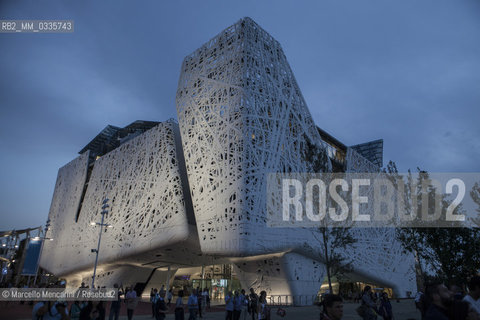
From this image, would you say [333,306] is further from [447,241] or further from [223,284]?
[223,284]

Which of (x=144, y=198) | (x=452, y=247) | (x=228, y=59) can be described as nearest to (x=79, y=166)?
(x=144, y=198)

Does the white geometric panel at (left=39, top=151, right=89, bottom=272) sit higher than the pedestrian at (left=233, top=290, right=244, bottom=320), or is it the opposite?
the white geometric panel at (left=39, top=151, right=89, bottom=272)

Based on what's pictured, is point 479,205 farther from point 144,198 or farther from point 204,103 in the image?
point 144,198

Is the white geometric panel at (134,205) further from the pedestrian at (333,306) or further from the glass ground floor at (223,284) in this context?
the pedestrian at (333,306)

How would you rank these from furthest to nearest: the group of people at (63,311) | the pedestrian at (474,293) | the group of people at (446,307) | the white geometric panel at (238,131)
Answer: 1. the white geometric panel at (238,131)
2. the group of people at (63,311)
3. the pedestrian at (474,293)
4. the group of people at (446,307)

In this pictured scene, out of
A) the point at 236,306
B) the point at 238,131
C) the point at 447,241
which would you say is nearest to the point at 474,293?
the point at 236,306

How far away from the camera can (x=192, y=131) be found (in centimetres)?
2630

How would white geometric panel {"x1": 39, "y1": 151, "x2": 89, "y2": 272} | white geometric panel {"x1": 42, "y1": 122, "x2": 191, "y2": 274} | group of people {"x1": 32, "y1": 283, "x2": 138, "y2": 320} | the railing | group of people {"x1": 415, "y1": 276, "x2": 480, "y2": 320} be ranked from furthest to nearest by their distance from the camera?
white geometric panel {"x1": 39, "y1": 151, "x2": 89, "y2": 272} → white geometric panel {"x1": 42, "y1": 122, "x2": 191, "y2": 274} → the railing → group of people {"x1": 32, "y1": 283, "x2": 138, "y2": 320} → group of people {"x1": 415, "y1": 276, "x2": 480, "y2": 320}

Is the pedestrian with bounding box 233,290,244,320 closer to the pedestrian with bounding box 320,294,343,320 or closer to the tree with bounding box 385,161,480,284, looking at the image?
the tree with bounding box 385,161,480,284

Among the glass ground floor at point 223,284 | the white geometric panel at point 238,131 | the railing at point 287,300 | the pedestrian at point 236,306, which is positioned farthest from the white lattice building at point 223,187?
the pedestrian at point 236,306

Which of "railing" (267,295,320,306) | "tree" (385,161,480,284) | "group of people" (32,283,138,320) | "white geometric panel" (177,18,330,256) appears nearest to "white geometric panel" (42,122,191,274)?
"white geometric panel" (177,18,330,256)

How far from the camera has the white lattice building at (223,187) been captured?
71.6 feet

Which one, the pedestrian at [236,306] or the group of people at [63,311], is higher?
the group of people at [63,311]

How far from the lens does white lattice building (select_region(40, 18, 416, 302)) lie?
21.8 metres
